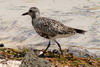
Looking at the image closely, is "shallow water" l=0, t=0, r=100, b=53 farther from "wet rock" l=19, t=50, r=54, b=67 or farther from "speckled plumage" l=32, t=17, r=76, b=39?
"wet rock" l=19, t=50, r=54, b=67

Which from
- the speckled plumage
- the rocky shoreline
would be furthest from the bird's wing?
the rocky shoreline

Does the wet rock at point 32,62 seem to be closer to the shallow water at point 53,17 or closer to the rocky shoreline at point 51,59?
the rocky shoreline at point 51,59

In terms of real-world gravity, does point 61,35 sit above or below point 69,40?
above

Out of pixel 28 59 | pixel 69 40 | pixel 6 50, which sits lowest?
pixel 69 40

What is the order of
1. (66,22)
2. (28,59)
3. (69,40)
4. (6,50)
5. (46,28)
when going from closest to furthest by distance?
(28,59), (46,28), (6,50), (69,40), (66,22)

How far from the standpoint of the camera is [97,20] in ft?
62.8

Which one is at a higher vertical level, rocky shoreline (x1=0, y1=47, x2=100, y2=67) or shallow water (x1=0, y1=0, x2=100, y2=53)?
rocky shoreline (x1=0, y1=47, x2=100, y2=67)

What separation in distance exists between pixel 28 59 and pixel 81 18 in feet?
33.6

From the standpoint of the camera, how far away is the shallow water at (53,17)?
16438 millimetres

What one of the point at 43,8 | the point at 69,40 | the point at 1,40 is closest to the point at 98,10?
the point at 43,8

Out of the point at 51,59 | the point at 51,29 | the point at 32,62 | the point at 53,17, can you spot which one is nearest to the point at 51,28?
the point at 51,29

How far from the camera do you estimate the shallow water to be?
16.4 metres

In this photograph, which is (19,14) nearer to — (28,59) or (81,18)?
(81,18)

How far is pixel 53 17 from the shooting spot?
19.5 meters
